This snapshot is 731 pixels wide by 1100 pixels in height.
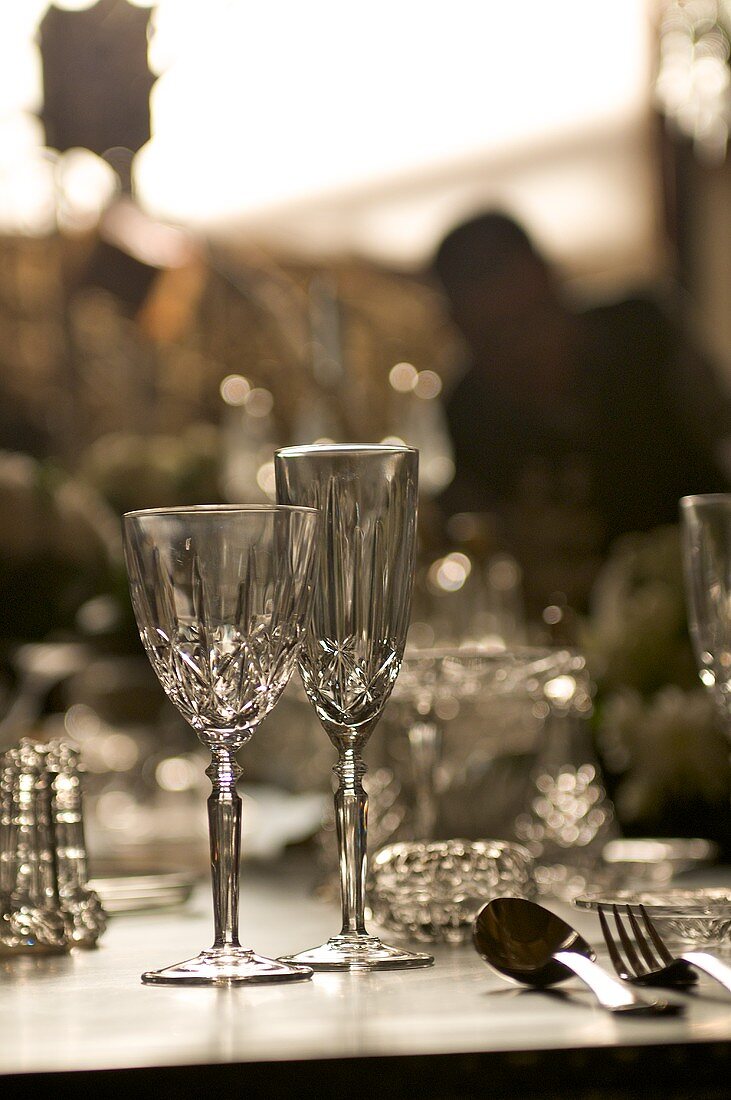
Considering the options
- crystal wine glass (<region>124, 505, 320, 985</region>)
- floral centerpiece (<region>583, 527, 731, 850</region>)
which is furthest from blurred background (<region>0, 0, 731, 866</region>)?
crystal wine glass (<region>124, 505, 320, 985</region>)

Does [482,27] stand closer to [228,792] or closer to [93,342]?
[93,342]

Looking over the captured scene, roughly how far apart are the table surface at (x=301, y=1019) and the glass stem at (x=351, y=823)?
4cm

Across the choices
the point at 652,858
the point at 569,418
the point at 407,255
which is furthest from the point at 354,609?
the point at 407,255

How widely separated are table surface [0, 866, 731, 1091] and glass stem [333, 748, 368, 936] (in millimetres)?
42

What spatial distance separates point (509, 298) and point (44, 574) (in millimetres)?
1905

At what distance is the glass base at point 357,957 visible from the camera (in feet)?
2.17

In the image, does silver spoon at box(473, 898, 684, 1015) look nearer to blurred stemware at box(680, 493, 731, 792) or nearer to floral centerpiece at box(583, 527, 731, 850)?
blurred stemware at box(680, 493, 731, 792)

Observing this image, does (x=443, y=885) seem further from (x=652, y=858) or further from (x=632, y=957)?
(x=652, y=858)

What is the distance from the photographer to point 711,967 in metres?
0.59

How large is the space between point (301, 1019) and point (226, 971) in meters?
0.09

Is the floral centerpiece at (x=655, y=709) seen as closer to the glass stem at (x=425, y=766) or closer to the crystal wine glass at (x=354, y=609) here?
the glass stem at (x=425, y=766)

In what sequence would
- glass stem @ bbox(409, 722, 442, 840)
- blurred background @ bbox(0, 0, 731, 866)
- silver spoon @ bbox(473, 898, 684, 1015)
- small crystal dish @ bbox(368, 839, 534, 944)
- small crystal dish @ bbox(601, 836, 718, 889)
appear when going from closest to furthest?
1. silver spoon @ bbox(473, 898, 684, 1015)
2. small crystal dish @ bbox(368, 839, 534, 944)
3. glass stem @ bbox(409, 722, 442, 840)
4. small crystal dish @ bbox(601, 836, 718, 889)
5. blurred background @ bbox(0, 0, 731, 866)

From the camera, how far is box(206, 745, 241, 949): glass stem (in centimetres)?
64

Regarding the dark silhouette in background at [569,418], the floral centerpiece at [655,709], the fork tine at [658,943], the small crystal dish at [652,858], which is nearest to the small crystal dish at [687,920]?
the fork tine at [658,943]
